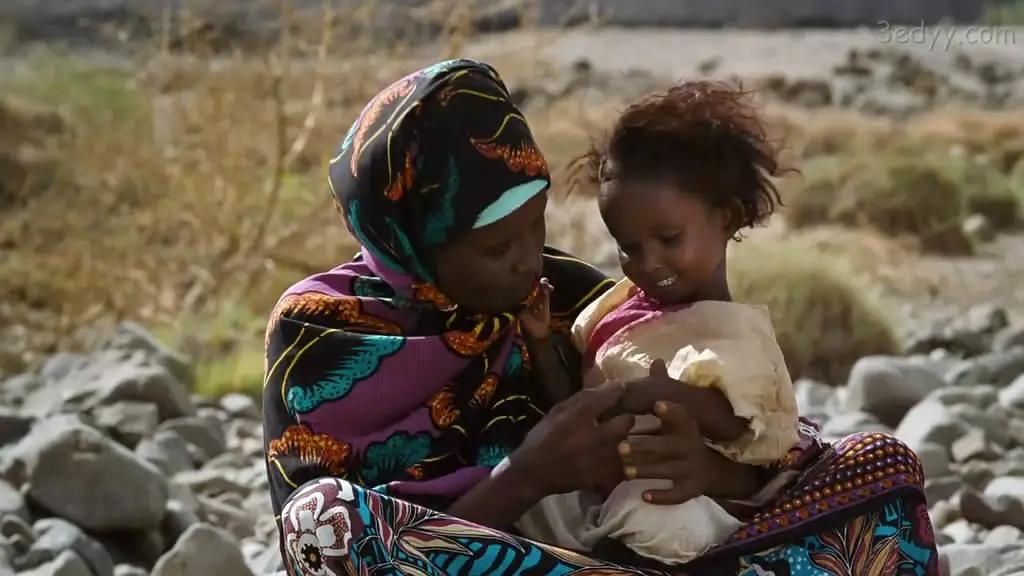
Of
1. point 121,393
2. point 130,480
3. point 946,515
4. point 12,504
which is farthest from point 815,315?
point 12,504

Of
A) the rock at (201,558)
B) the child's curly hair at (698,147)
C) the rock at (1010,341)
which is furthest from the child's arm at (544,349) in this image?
the rock at (1010,341)

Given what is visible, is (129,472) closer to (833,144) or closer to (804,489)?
(804,489)

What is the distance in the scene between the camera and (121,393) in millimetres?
5781

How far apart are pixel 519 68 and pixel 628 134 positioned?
598 centimetres

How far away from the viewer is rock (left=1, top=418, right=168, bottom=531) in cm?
440

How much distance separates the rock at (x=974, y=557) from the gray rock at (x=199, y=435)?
8.86 feet

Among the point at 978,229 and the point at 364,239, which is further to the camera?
the point at 978,229

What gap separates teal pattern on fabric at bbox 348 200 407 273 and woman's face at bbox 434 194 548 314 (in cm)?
8

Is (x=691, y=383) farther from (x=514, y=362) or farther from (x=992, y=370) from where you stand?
(x=992, y=370)

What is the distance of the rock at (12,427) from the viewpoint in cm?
539

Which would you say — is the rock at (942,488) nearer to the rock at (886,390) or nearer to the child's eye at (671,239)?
the rock at (886,390)

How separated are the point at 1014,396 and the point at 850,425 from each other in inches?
33.5

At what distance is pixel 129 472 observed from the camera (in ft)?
14.4

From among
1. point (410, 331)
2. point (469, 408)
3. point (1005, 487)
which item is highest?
point (410, 331)
